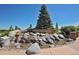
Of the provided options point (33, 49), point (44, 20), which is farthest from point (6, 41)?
point (44, 20)

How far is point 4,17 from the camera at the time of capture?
133 inches

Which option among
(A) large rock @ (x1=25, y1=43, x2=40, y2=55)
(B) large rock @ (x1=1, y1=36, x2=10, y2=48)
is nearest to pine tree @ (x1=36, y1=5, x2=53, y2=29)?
(A) large rock @ (x1=25, y1=43, x2=40, y2=55)

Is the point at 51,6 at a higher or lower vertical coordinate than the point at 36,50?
higher

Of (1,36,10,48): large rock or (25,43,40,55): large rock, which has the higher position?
(1,36,10,48): large rock

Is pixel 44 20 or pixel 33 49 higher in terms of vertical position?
pixel 44 20

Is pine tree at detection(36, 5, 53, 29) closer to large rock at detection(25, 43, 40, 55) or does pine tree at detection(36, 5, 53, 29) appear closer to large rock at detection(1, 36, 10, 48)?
large rock at detection(25, 43, 40, 55)

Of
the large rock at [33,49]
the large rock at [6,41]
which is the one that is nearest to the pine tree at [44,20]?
the large rock at [33,49]

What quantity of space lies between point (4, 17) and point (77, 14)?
2.23 feet

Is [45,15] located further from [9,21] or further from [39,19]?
[9,21]

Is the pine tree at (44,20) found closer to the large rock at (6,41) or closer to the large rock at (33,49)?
the large rock at (33,49)

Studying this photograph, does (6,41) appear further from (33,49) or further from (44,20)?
(44,20)
